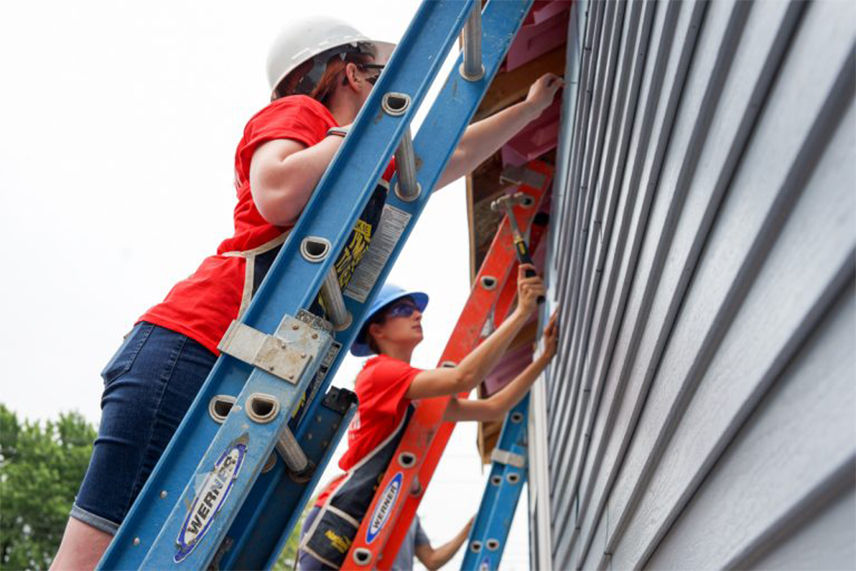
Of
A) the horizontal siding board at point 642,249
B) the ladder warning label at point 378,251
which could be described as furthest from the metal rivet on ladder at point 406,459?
the ladder warning label at point 378,251

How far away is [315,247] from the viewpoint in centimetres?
233

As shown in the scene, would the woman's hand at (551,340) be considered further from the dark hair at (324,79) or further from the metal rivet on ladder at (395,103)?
the metal rivet on ladder at (395,103)

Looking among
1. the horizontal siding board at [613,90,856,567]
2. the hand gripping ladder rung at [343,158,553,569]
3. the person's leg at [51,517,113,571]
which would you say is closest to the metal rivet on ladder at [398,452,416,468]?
the hand gripping ladder rung at [343,158,553,569]

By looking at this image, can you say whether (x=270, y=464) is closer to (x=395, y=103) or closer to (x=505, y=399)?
(x=395, y=103)

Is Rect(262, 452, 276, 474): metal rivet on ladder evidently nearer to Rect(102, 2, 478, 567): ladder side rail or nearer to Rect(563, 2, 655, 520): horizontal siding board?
Rect(102, 2, 478, 567): ladder side rail

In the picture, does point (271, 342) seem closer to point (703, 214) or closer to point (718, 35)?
point (703, 214)

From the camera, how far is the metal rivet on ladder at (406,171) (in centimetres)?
274

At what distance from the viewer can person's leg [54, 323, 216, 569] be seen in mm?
2373

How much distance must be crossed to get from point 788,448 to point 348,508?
369 cm

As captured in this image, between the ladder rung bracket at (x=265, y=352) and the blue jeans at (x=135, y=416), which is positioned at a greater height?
the ladder rung bracket at (x=265, y=352)

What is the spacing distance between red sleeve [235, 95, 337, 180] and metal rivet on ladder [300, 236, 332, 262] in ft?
1.22

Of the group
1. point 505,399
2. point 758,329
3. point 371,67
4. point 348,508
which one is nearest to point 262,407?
point 758,329

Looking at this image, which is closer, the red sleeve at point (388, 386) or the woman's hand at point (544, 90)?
the woman's hand at point (544, 90)

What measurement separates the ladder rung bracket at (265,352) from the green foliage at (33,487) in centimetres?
2631
